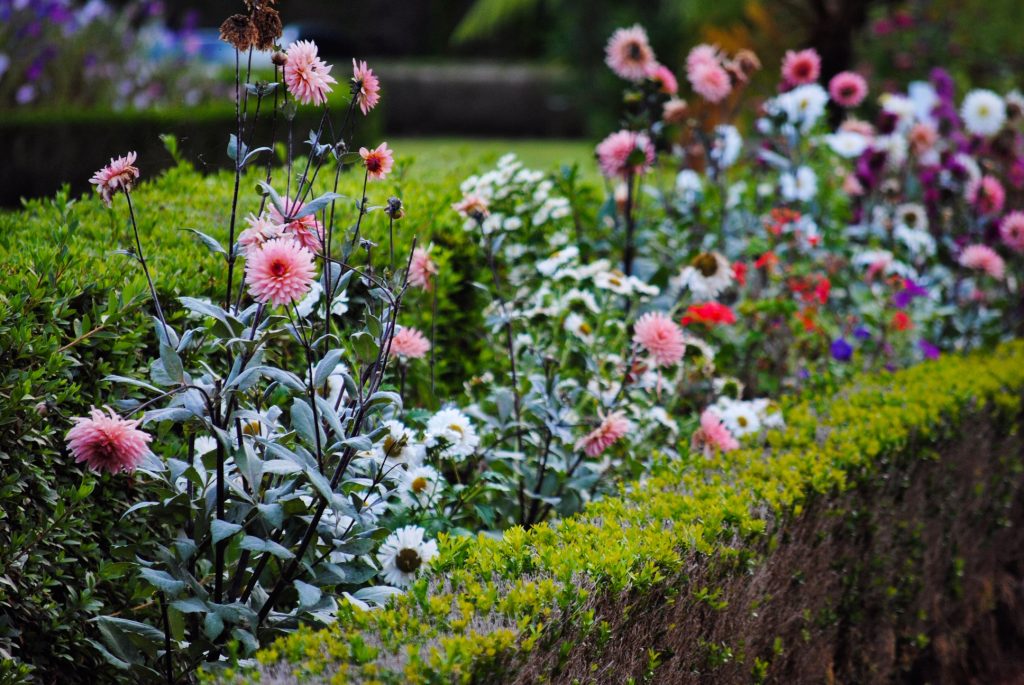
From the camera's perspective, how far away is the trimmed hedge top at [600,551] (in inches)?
61.8

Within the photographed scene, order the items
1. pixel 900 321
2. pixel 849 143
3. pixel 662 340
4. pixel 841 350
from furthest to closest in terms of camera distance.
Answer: pixel 849 143 < pixel 900 321 < pixel 841 350 < pixel 662 340

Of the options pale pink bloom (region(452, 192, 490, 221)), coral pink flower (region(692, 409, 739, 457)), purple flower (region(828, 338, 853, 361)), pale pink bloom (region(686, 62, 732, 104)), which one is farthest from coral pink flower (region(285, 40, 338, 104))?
purple flower (region(828, 338, 853, 361))

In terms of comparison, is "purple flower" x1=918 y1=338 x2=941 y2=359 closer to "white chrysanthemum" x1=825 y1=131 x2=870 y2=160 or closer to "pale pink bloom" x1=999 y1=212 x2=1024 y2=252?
"pale pink bloom" x1=999 y1=212 x2=1024 y2=252

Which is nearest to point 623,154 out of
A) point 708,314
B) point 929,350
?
point 708,314

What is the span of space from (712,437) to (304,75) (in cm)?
140

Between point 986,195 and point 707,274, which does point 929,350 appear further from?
point 707,274

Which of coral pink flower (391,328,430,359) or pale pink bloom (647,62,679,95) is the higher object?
pale pink bloom (647,62,679,95)

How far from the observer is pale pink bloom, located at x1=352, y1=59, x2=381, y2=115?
1913mm

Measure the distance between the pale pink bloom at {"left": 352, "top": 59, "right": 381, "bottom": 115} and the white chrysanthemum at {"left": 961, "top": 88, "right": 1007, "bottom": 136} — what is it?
3.19 meters

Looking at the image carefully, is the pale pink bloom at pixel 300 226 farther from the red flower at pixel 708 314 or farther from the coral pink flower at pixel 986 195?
the coral pink flower at pixel 986 195

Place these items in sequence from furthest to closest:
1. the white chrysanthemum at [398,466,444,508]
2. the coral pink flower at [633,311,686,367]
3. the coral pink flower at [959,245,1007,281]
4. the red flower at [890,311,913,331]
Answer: the coral pink flower at [959,245,1007,281]
the red flower at [890,311,913,331]
the coral pink flower at [633,311,686,367]
the white chrysanthemum at [398,466,444,508]

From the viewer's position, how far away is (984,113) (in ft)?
14.1

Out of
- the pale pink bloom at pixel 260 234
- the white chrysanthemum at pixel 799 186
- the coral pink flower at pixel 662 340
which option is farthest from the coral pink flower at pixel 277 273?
the white chrysanthemum at pixel 799 186

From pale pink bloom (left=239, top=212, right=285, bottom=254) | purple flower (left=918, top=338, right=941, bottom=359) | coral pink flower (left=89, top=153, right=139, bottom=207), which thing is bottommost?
purple flower (left=918, top=338, right=941, bottom=359)
